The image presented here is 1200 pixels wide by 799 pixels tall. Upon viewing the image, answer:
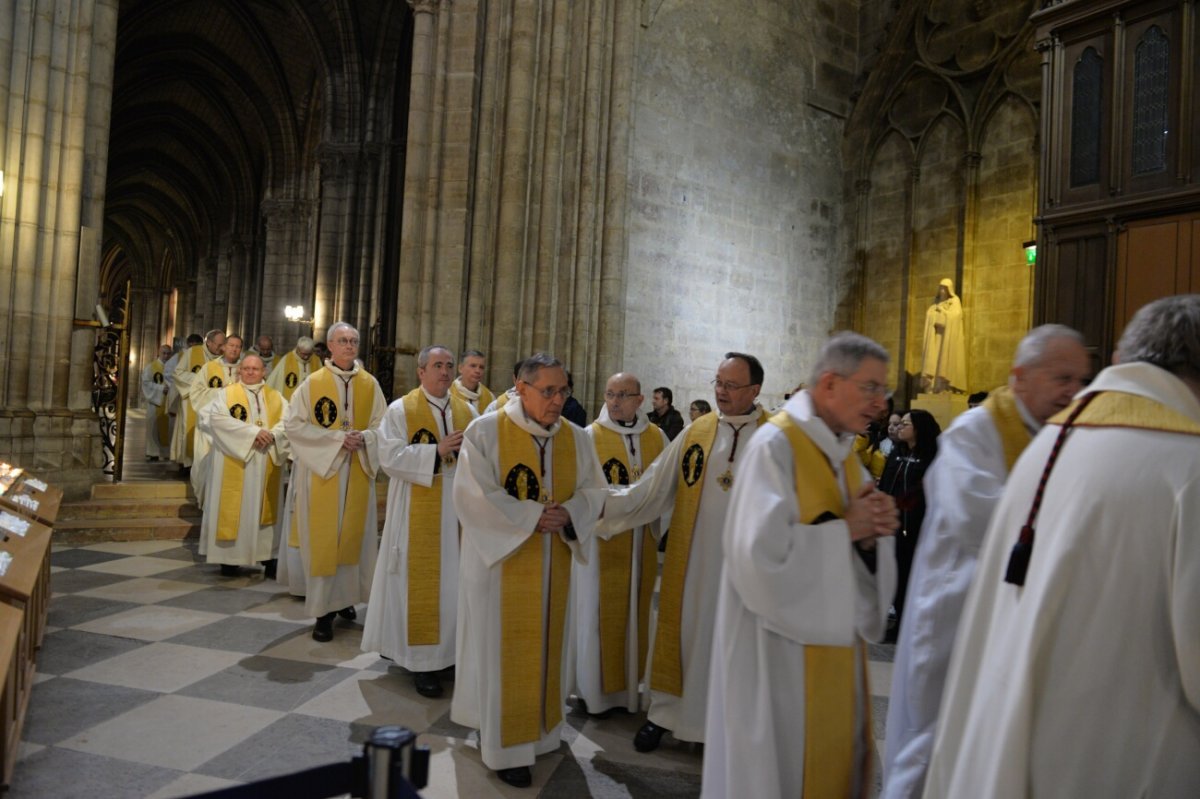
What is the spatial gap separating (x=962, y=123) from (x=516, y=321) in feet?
23.8

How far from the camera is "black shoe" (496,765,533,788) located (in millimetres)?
3301

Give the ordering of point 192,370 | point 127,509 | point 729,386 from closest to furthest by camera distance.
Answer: point 729,386 < point 127,509 < point 192,370

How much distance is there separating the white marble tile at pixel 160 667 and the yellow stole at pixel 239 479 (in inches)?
81.5

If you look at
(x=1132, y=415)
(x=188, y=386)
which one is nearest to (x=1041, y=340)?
(x=1132, y=415)

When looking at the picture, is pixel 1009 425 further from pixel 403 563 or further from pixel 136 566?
pixel 136 566

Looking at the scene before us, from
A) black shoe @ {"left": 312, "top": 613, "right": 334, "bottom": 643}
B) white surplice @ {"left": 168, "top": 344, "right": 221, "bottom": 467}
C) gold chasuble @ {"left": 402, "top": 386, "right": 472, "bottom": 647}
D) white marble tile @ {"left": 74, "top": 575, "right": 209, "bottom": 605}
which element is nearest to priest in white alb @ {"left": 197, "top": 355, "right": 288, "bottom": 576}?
white marble tile @ {"left": 74, "top": 575, "right": 209, "bottom": 605}

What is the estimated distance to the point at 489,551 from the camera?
3490 mm

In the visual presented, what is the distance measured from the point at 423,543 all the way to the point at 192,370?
24.9 ft

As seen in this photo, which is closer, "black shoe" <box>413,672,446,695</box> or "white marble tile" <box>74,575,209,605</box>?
"black shoe" <box>413,672,446,695</box>

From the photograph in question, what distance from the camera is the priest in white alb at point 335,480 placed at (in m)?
5.37

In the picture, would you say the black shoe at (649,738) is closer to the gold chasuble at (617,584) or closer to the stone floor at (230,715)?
the stone floor at (230,715)

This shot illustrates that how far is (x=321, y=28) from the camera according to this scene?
1773 centimetres

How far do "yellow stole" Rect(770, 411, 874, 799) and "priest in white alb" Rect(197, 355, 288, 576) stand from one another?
17.9ft

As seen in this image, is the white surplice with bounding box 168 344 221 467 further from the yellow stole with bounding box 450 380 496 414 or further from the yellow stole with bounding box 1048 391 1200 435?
the yellow stole with bounding box 1048 391 1200 435
